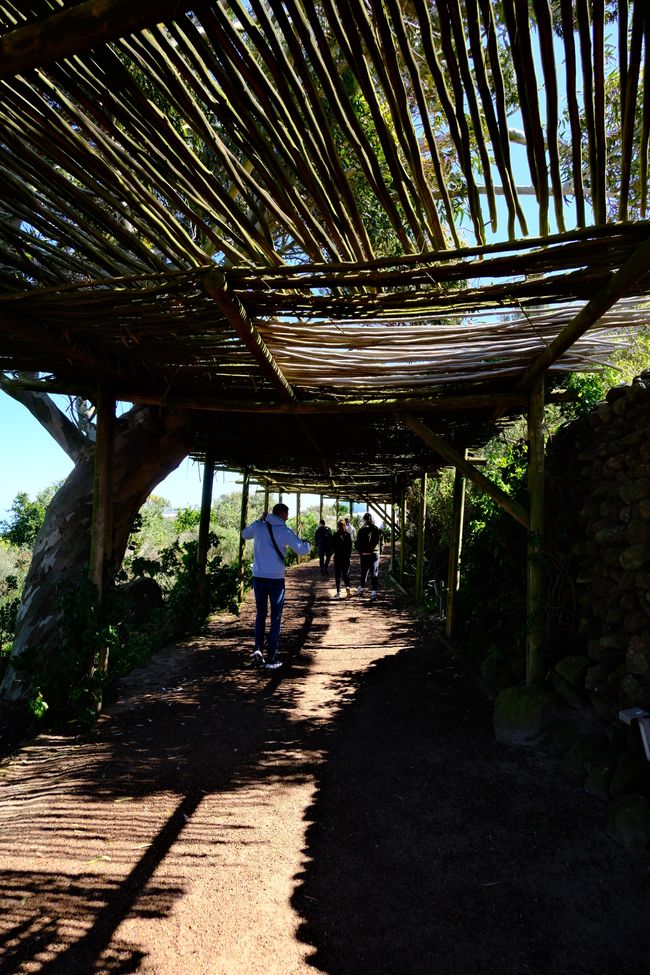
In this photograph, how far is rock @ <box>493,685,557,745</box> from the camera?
3957 mm

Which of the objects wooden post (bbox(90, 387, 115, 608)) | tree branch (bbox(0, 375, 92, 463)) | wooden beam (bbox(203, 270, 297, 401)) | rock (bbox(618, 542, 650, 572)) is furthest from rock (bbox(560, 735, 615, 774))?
tree branch (bbox(0, 375, 92, 463))

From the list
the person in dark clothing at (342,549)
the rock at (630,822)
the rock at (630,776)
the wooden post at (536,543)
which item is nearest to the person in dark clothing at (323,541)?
the person in dark clothing at (342,549)

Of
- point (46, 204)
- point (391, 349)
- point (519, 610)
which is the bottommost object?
point (519, 610)

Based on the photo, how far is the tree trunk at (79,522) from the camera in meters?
4.98

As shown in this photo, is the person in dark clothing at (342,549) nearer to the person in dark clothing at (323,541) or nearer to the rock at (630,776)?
the person in dark clothing at (323,541)

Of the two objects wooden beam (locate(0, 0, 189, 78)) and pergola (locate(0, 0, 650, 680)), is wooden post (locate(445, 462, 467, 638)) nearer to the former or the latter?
pergola (locate(0, 0, 650, 680))

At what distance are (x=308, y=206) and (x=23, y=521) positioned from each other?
1688 centimetres

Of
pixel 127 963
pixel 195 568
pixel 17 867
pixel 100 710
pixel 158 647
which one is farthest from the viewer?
pixel 195 568

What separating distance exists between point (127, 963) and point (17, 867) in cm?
92

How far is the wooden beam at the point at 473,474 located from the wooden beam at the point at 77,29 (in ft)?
13.1

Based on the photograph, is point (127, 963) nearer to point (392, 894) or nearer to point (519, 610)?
point (392, 894)

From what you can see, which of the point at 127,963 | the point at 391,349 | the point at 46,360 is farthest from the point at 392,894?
the point at 46,360

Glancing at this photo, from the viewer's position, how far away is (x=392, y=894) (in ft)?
7.79

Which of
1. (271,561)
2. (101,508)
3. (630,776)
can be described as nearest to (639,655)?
(630,776)
